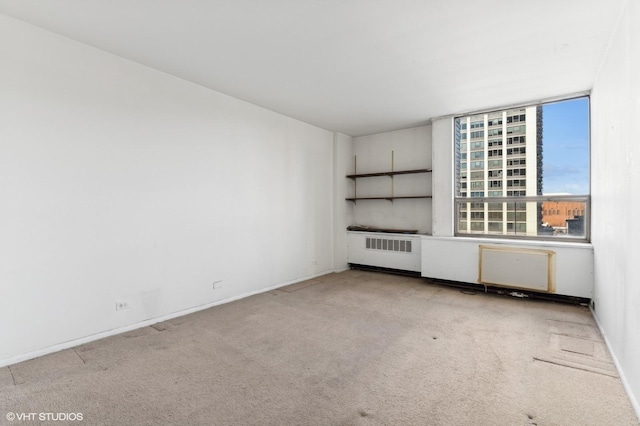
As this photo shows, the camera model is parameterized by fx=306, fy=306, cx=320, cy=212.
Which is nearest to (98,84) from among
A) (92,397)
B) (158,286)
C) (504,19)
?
(158,286)

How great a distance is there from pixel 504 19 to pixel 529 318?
3.08 m

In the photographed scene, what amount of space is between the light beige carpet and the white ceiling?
9.03 ft

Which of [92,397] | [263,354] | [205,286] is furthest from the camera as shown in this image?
[205,286]

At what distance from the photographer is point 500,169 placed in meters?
4.75

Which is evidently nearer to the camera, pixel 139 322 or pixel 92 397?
pixel 92 397

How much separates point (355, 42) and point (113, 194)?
274cm

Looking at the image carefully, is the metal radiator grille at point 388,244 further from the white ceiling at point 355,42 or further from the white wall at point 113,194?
the white ceiling at point 355,42

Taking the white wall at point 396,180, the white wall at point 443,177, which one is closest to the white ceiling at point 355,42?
the white wall at point 443,177

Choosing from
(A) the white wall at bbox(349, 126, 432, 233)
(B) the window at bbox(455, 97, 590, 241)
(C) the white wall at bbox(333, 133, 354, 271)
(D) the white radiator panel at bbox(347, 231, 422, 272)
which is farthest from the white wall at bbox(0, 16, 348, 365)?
(B) the window at bbox(455, 97, 590, 241)

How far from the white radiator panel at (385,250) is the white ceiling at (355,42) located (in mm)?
2592

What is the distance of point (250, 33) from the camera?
2.66 meters

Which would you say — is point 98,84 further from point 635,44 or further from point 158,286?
point 635,44

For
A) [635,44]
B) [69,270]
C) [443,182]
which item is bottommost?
[69,270]

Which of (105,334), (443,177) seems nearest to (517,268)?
(443,177)
